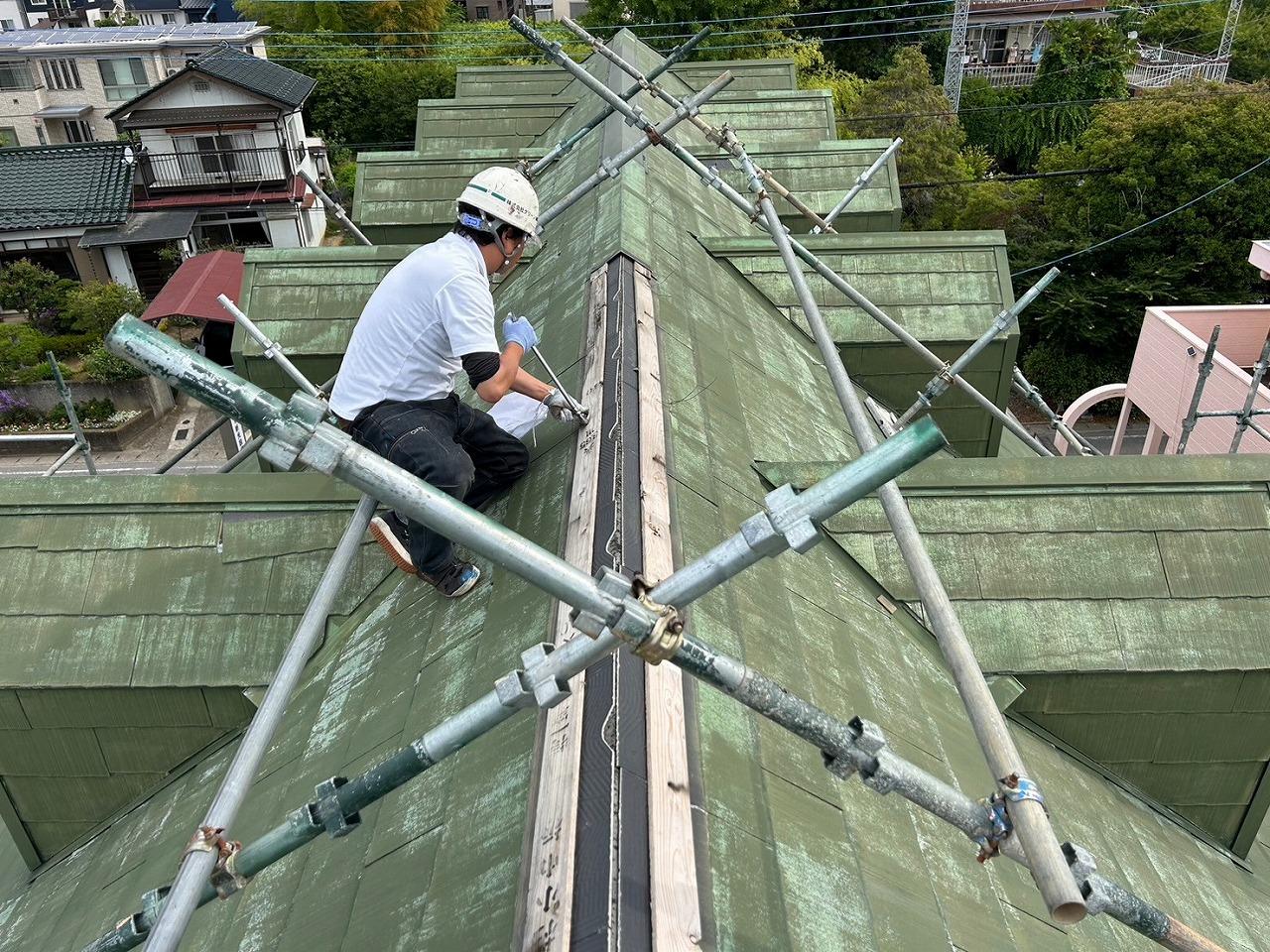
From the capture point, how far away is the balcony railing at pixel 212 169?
29.5 m

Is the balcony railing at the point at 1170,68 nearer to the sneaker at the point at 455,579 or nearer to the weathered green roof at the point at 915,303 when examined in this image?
the weathered green roof at the point at 915,303

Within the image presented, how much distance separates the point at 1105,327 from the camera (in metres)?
26.0

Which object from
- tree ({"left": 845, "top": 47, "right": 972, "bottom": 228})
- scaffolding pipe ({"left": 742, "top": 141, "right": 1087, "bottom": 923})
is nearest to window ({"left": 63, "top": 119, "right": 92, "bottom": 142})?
tree ({"left": 845, "top": 47, "right": 972, "bottom": 228})

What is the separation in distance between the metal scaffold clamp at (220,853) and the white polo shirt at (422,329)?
2.45 meters

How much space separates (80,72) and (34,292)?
13369 millimetres

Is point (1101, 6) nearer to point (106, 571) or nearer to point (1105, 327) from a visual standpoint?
point (1105, 327)

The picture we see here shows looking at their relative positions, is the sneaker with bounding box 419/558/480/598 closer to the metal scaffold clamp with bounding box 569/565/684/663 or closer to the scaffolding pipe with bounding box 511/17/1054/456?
the metal scaffold clamp with bounding box 569/565/684/663

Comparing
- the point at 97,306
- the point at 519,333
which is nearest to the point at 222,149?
the point at 97,306

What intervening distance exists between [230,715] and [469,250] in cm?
327

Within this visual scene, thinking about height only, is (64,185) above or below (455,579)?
below

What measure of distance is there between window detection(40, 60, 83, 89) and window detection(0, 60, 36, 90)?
518 millimetres

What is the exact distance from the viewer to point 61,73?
35.2 m

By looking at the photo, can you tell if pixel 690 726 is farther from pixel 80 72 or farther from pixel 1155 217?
pixel 80 72

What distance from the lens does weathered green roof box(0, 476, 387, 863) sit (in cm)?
582
